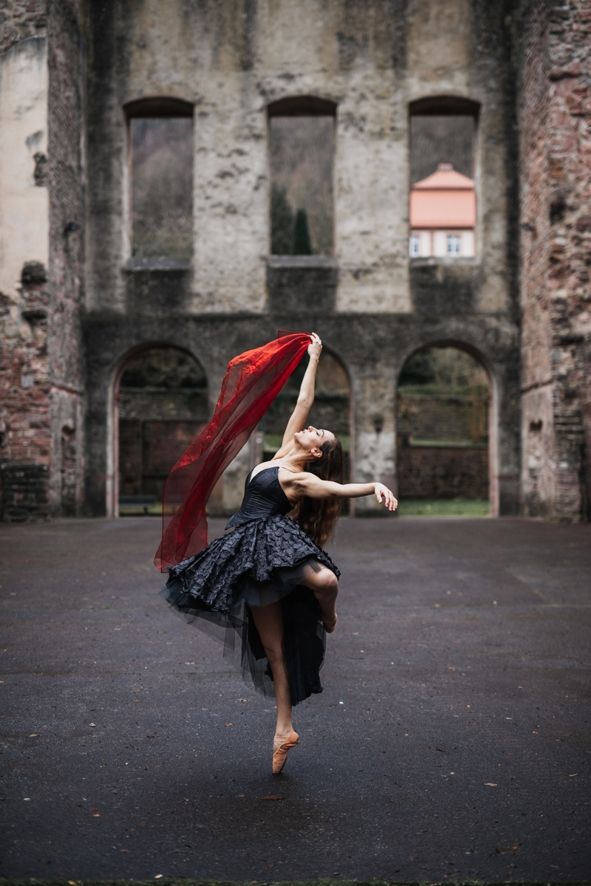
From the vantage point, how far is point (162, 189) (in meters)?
45.2

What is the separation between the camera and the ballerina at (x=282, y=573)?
390cm

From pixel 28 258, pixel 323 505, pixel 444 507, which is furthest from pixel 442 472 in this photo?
pixel 323 505

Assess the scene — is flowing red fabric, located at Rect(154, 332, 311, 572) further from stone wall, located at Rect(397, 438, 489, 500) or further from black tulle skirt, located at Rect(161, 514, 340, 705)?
stone wall, located at Rect(397, 438, 489, 500)

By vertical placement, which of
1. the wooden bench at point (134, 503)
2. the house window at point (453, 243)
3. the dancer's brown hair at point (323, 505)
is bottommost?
the wooden bench at point (134, 503)

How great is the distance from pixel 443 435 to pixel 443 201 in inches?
1017

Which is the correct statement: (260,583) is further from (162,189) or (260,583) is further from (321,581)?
(162,189)

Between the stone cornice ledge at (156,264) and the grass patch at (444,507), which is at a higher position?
the stone cornice ledge at (156,264)

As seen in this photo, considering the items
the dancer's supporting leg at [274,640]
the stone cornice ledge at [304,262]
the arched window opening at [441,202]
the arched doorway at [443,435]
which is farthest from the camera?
the arched window opening at [441,202]

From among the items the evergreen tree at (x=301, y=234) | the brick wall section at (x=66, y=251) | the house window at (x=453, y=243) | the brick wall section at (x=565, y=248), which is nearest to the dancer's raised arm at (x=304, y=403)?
the brick wall section at (x=565, y=248)

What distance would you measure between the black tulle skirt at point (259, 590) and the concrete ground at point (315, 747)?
1.45 feet

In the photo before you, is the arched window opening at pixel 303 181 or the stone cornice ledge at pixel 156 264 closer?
the stone cornice ledge at pixel 156 264

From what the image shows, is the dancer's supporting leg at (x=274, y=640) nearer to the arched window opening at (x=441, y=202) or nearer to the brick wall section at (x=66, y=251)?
the brick wall section at (x=66, y=251)

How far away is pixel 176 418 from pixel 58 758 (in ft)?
85.5

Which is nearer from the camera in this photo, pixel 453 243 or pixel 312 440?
pixel 312 440
